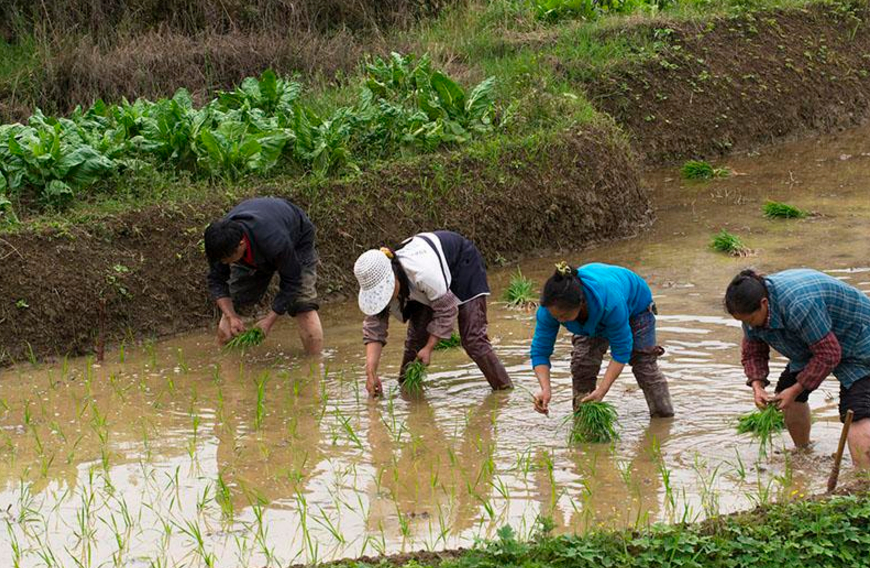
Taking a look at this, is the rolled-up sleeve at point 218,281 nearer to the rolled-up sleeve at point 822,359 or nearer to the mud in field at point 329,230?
the mud in field at point 329,230

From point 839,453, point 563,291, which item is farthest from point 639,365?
point 839,453

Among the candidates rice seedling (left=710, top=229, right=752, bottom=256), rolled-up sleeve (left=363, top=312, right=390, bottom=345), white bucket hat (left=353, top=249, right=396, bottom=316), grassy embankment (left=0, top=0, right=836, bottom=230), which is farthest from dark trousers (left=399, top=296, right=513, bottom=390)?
rice seedling (left=710, top=229, right=752, bottom=256)

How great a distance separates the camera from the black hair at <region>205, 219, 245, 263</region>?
793 cm

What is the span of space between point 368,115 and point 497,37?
413cm

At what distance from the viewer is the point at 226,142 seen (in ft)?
34.2

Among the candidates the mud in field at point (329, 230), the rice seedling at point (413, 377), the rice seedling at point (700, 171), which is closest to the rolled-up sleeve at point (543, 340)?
the rice seedling at point (413, 377)

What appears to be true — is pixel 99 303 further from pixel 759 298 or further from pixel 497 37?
pixel 497 37

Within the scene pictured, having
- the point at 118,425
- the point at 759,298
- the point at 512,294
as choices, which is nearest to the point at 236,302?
the point at 118,425

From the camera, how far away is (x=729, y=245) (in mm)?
10859

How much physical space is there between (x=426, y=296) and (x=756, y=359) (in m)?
1.99

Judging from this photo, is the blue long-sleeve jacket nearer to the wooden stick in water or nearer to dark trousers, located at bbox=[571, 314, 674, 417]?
dark trousers, located at bbox=[571, 314, 674, 417]

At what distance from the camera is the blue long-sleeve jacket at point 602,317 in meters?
6.62

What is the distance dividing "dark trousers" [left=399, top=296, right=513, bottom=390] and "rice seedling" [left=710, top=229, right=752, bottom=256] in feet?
11.5

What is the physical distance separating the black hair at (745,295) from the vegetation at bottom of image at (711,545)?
909 mm
